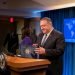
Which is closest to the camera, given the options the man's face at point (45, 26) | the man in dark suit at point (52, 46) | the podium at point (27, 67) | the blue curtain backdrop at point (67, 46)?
the podium at point (27, 67)

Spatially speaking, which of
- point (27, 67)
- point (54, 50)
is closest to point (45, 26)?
point (54, 50)

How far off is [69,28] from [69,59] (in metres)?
0.68

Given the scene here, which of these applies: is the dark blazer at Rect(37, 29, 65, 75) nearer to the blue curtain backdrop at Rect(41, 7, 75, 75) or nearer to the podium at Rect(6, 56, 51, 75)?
the podium at Rect(6, 56, 51, 75)

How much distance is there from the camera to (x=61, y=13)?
4.57m

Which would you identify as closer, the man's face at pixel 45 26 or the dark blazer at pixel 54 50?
the dark blazer at pixel 54 50

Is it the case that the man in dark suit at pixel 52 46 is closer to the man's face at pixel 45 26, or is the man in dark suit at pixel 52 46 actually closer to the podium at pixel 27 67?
the man's face at pixel 45 26

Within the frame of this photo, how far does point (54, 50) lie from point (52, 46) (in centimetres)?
15

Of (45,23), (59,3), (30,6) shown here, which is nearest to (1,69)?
(45,23)

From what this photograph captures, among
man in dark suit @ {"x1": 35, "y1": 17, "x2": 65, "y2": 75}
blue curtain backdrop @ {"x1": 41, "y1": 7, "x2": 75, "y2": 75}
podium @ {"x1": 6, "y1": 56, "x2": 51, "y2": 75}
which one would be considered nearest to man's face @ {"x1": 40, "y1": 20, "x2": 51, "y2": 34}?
man in dark suit @ {"x1": 35, "y1": 17, "x2": 65, "y2": 75}

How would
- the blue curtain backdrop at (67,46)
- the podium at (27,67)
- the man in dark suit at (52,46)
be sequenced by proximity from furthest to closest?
the blue curtain backdrop at (67,46), the man in dark suit at (52,46), the podium at (27,67)

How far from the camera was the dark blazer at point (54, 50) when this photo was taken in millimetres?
1974

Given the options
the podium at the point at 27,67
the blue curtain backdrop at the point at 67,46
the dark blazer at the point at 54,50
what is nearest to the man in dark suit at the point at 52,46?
the dark blazer at the point at 54,50

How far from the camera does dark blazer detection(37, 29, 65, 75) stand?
1974 millimetres

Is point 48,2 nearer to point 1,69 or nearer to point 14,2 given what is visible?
point 14,2
